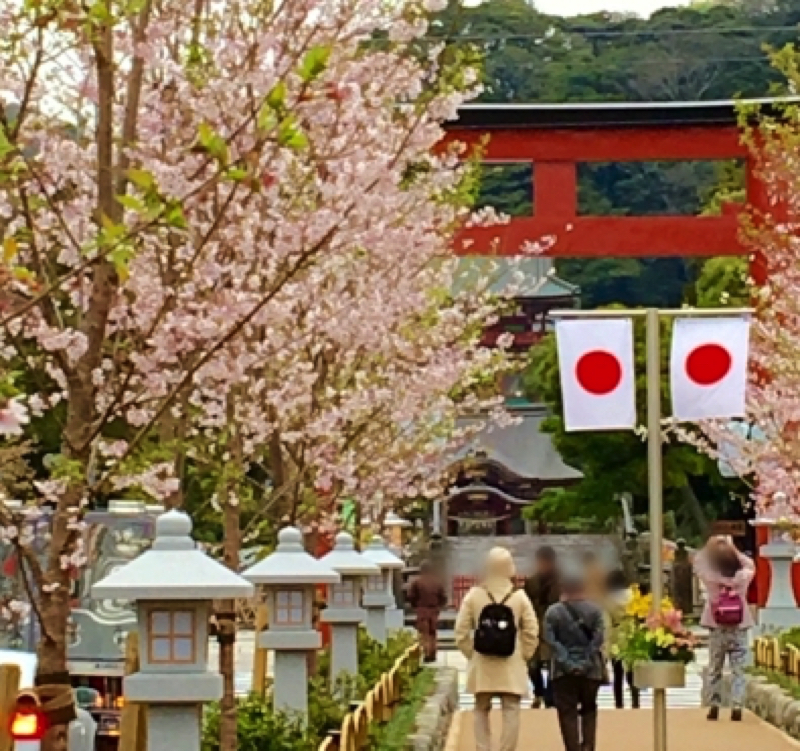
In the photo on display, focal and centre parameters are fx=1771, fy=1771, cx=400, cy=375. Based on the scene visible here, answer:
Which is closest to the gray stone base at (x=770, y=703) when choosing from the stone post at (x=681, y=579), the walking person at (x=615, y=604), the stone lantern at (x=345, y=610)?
the walking person at (x=615, y=604)

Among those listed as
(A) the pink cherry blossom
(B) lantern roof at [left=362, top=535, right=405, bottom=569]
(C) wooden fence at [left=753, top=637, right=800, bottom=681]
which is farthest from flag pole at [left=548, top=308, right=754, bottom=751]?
(A) the pink cherry blossom

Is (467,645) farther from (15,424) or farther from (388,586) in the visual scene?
(15,424)

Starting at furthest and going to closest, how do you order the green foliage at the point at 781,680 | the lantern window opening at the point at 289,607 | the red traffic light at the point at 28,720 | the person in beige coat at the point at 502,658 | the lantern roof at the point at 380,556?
the green foliage at the point at 781,680
the lantern roof at the point at 380,556
the person in beige coat at the point at 502,658
the lantern window opening at the point at 289,607
the red traffic light at the point at 28,720

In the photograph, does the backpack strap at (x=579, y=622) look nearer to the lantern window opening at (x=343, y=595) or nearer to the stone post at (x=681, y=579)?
the lantern window opening at (x=343, y=595)

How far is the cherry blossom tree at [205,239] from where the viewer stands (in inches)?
239

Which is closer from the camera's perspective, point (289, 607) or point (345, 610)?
point (289, 607)

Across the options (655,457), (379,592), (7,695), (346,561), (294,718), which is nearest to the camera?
(7,695)

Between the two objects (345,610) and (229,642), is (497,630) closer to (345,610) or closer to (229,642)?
(345,610)

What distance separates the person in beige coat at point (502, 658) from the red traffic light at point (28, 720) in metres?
5.43

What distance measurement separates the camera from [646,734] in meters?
15.0

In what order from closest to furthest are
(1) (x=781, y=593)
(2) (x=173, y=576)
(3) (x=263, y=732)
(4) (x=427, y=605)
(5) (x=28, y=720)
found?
(2) (x=173, y=576)
(5) (x=28, y=720)
(3) (x=263, y=732)
(1) (x=781, y=593)
(4) (x=427, y=605)

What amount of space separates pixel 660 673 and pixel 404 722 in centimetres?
229

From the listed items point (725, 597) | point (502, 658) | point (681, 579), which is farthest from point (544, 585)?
point (681, 579)

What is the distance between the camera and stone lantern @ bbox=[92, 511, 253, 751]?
6.04m
